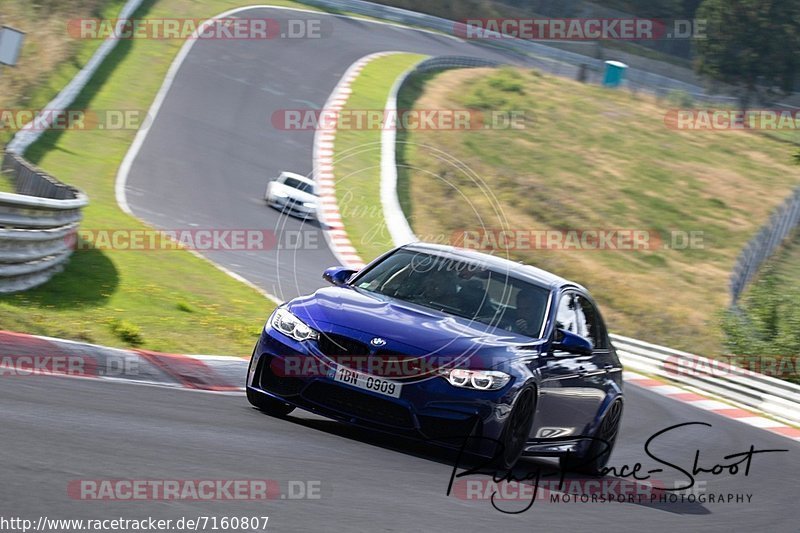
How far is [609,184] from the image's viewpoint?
3859 cm

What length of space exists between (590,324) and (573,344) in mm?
1233

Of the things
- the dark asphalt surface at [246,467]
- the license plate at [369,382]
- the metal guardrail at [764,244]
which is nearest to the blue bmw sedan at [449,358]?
the license plate at [369,382]

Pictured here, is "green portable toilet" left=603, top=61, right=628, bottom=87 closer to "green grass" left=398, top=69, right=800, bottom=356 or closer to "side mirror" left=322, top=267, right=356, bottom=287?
"green grass" left=398, top=69, right=800, bottom=356

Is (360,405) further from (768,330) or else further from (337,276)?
(768,330)

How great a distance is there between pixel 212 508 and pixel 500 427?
8.56 feet

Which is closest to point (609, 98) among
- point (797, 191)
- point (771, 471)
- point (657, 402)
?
point (797, 191)

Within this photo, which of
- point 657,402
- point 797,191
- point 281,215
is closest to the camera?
point 657,402

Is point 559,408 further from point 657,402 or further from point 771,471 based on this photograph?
point 657,402

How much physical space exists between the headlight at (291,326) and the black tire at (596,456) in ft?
8.05

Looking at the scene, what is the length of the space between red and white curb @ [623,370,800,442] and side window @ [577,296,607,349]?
733 centimetres

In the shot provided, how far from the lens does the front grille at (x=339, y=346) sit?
784 cm

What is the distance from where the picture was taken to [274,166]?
95.8 feet

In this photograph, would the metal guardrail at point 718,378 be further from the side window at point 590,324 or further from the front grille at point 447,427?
the front grille at point 447,427

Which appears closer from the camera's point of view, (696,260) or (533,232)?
(533,232)
